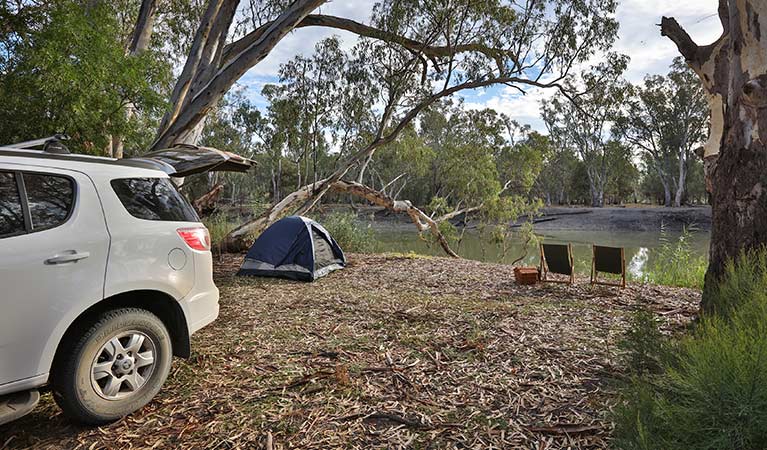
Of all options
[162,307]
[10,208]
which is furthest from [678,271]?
[10,208]

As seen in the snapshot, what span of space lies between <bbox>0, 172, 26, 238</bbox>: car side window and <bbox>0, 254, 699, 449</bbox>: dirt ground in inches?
45.9

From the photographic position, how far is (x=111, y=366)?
246 cm

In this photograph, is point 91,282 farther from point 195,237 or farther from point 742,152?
point 742,152

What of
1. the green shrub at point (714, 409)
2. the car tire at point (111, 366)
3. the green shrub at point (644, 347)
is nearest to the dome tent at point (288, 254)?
the car tire at point (111, 366)

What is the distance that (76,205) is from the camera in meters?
2.39

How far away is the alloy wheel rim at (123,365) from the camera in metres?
2.43

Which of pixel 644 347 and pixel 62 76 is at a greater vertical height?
pixel 62 76

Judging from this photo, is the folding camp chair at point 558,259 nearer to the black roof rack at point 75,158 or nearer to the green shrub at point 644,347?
the green shrub at point 644,347

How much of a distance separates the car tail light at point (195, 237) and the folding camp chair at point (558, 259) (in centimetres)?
512

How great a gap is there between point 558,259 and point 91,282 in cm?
606

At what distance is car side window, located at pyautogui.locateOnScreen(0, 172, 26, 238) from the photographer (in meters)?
2.15

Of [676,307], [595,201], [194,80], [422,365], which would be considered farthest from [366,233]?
[595,201]

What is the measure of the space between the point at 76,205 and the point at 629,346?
143 inches

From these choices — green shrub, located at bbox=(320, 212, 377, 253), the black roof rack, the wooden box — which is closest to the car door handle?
the black roof rack
